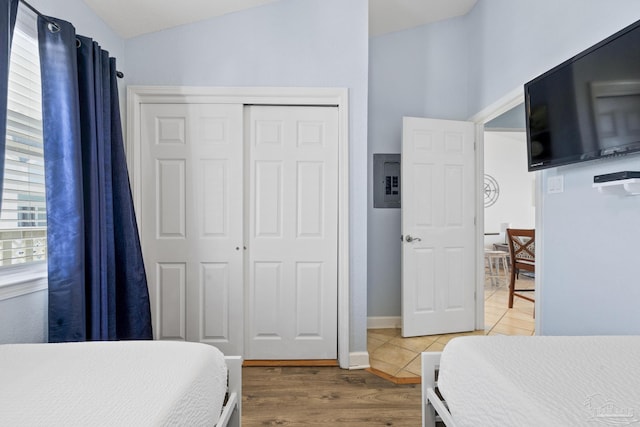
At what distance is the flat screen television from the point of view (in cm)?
138

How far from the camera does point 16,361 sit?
1.02 meters

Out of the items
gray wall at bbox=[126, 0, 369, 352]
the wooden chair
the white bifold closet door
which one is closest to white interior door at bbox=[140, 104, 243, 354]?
the white bifold closet door

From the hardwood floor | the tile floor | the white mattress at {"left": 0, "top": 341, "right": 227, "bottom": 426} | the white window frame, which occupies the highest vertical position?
the white window frame

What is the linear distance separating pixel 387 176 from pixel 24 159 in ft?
8.46

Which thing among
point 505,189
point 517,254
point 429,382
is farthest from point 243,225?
point 505,189

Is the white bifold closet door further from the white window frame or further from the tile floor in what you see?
the white window frame

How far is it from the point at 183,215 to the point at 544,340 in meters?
2.24

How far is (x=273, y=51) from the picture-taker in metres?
2.44

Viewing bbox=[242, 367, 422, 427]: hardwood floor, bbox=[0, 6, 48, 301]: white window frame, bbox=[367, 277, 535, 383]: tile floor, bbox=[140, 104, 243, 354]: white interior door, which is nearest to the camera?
bbox=[0, 6, 48, 301]: white window frame

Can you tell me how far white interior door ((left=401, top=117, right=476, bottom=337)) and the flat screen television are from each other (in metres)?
1.03

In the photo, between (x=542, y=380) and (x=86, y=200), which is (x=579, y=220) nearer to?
(x=542, y=380)

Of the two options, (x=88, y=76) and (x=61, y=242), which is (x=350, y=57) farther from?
(x=61, y=242)

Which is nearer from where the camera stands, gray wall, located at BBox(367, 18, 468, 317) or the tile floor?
the tile floor

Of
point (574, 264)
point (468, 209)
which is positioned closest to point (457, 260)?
point (468, 209)
